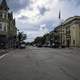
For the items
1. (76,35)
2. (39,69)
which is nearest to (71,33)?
(76,35)

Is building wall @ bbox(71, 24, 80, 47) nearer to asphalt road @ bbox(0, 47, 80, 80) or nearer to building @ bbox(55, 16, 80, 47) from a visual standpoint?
building @ bbox(55, 16, 80, 47)

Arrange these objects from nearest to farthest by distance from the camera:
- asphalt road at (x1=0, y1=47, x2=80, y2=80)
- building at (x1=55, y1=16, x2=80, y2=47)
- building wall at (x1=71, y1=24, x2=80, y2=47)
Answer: asphalt road at (x1=0, y1=47, x2=80, y2=80)
building wall at (x1=71, y1=24, x2=80, y2=47)
building at (x1=55, y1=16, x2=80, y2=47)

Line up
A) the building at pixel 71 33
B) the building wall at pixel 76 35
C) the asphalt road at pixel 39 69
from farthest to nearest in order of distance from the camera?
the building at pixel 71 33 < the building wall at pixel 76 35 < the asphalt road at pixel 39 69

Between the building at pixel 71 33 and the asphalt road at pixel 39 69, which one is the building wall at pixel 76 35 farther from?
the asphalt road at pixel 39 69

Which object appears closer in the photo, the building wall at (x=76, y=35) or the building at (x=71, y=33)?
the building wall at (x=76, y=35)

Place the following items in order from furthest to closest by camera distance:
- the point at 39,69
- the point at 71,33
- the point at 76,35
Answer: the point at 71,33
the point at 76,35
the point at 39,69

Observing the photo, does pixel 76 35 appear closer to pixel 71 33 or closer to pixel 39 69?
pixel 71 33

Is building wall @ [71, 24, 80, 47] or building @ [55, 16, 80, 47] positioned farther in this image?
building @ [55, 16, 80, 47]

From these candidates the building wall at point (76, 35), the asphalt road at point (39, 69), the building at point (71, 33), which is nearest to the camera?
the asphalt road at point (39, 69)

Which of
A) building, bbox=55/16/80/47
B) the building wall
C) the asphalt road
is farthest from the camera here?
building, bbox=55/16/80/47

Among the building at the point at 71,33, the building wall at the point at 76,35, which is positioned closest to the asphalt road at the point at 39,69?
the building wall at the point at 76,35

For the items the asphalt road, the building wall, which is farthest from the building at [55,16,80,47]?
the asphalt road

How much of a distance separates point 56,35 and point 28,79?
451 ft

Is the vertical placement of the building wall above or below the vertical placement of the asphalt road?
above
